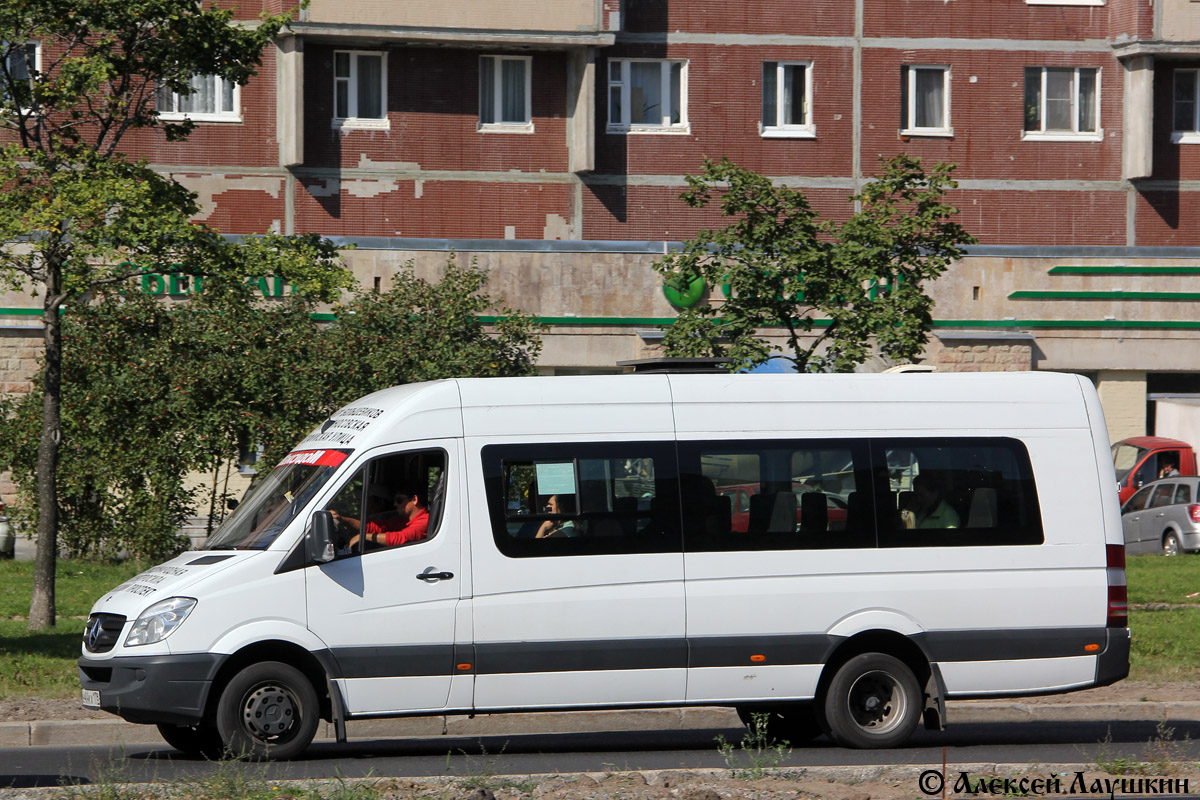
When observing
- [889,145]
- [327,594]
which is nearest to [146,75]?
[327,594]

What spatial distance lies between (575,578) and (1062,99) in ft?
93.5

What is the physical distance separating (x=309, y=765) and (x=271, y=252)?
665 cm

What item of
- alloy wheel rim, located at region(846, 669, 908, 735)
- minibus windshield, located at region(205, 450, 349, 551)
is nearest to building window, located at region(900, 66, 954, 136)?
alloy wheel rim, located at region(846, 669, 908, 735)

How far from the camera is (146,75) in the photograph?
Result: 558 inches

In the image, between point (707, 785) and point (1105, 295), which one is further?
point (1105, 295)

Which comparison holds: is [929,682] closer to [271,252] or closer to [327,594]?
[327,594]

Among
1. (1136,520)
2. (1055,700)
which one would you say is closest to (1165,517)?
(1136,520)

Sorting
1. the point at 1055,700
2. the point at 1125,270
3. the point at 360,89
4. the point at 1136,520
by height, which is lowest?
the point at 1136,520

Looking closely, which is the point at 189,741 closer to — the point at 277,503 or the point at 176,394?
the point at 277,503

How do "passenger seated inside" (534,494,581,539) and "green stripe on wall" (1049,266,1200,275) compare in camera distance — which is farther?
"green stripe on wall" (1049,266,1200,275)

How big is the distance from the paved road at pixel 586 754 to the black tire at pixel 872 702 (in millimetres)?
130

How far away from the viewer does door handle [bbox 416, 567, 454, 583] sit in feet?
28.1

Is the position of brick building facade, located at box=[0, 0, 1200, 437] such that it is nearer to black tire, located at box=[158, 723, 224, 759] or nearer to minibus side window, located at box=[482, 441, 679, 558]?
minibus side window, located at box=[482, 441, 679, 558]
